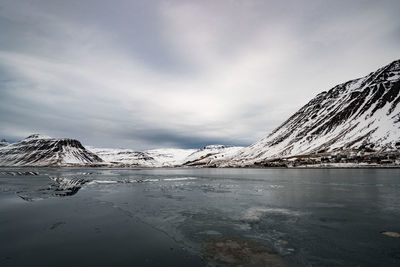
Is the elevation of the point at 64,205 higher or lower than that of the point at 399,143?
lower

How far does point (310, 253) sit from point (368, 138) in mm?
203965

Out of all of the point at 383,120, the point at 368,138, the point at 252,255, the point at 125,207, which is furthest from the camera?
the point at 383,120

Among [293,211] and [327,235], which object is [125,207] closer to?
[293,211]

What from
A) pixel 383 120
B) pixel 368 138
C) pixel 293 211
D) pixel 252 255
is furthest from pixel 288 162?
pixel 252 255

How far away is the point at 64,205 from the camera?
27.8m

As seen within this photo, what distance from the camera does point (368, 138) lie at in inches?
7106

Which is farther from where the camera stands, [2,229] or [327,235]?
[2,229]

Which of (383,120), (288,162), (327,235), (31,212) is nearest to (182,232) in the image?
(327,235)

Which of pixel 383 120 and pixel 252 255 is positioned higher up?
pixel 383 120

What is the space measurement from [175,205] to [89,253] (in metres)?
15.5

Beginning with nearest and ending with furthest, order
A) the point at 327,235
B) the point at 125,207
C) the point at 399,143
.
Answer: the point at 327,235 < the point at 125,207 < the point at 399,143

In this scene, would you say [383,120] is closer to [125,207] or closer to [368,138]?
[368,138]

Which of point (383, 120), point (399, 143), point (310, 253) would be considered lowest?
point (310, 253)

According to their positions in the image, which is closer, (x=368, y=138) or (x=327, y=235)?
(x=327, y=235)
